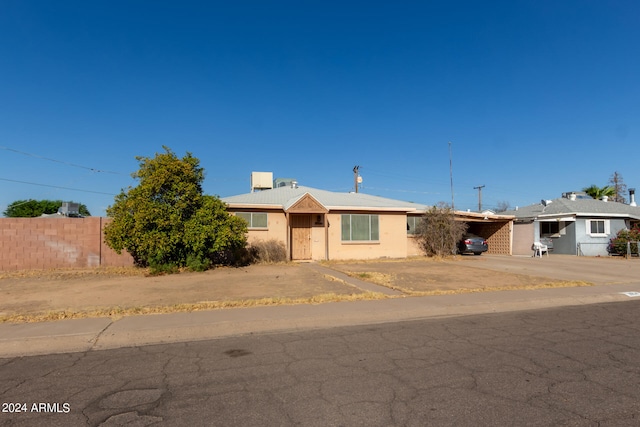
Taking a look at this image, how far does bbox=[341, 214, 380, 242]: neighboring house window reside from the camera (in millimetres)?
20234

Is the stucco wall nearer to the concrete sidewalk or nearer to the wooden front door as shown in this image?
the wooden front door

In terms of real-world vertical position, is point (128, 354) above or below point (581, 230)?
below

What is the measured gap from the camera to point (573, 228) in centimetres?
2536

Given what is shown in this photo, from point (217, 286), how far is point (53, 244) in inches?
337

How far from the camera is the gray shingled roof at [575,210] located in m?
25.5

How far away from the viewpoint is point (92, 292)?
1044 centimetres

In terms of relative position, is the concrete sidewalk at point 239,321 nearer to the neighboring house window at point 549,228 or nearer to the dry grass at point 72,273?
the dry grass at point 72,273

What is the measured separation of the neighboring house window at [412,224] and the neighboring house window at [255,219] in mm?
8419

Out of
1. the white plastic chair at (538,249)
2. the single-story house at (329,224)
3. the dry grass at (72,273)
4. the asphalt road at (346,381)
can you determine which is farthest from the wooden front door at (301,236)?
the white plastic chair at (538,249)

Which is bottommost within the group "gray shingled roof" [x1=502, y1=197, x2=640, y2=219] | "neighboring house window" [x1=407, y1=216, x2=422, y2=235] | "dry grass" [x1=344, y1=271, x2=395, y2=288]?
"dry grass" [x1=344, y1=271, x2=395, y2=288]

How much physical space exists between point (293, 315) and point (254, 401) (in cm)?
368

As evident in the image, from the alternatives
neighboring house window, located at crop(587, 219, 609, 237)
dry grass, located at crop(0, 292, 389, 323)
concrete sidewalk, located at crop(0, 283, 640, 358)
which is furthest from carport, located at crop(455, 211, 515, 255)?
dry grass, located at crop(0, 292, 389, 323)

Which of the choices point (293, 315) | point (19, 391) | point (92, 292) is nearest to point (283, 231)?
point (92, 292)

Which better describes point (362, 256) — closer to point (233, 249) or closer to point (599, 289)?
point (233, 249)
